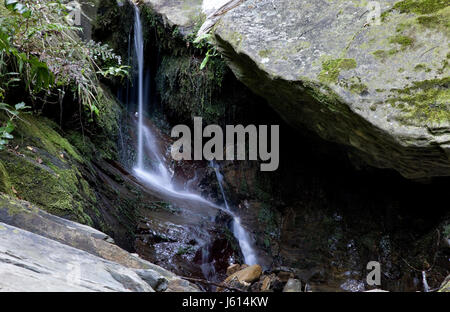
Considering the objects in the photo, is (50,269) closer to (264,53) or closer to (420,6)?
(264,53)

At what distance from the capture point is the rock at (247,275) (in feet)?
14.5

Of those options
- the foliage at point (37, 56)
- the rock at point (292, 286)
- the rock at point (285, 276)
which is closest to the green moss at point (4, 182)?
the foliage at point (37, 56)

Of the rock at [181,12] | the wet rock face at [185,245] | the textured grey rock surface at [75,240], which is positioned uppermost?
the rock at [181,12]

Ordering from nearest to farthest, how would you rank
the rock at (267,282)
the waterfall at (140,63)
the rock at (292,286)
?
the rock at (267,282), the rock at (292,286), the waterfall at (140,63)

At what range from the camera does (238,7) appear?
454cm

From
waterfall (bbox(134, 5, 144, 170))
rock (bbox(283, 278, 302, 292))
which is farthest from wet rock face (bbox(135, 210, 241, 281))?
waterfall (bbox(134, 5, 144, 170))

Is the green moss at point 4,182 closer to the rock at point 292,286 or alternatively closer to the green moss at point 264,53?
the green moss at point 264,53

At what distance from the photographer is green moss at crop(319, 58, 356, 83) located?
3.66 metres

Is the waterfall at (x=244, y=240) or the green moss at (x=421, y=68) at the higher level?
the green moss at (x=421, y=68)

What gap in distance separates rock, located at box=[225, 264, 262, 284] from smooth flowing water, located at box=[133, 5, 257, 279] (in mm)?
504

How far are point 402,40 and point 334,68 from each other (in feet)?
2.28

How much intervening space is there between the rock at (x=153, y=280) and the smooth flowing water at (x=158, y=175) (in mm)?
2647

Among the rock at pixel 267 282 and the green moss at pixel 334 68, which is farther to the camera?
the rock at pixel 267 282
